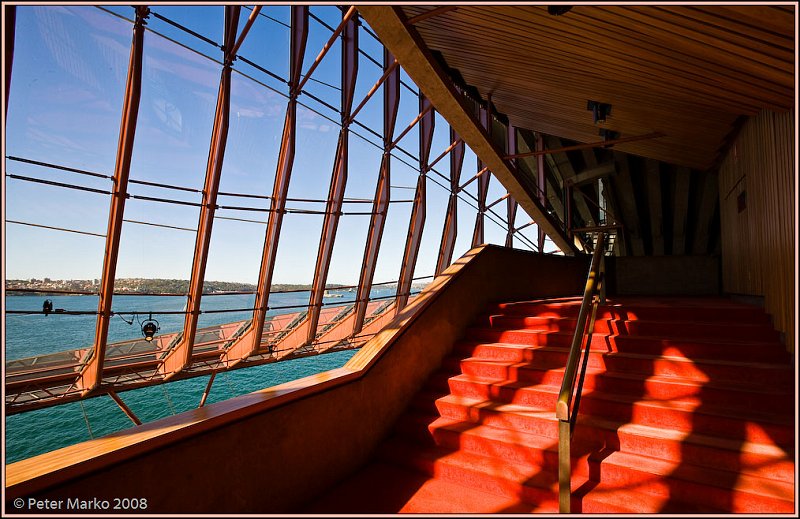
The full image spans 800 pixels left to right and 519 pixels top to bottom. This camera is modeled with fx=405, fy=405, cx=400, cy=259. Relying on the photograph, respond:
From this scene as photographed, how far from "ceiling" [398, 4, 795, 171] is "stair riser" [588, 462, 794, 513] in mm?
2644

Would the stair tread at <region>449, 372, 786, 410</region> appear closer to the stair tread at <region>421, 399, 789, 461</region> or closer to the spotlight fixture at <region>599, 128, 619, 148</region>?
the stair tread at <region>421, 399, 789, 461</region>

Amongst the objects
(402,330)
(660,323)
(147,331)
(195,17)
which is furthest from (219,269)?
(660,323)

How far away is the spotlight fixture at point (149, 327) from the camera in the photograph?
27.2 feet

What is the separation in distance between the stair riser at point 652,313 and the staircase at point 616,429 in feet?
0.05

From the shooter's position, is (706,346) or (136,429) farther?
(706,346)

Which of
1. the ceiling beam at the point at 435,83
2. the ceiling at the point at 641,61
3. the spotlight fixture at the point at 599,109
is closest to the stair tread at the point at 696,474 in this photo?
the ceiling at the point at 641,61

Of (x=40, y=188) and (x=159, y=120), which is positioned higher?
(x=159, y=120)

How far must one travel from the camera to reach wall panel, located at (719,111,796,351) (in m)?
3.41

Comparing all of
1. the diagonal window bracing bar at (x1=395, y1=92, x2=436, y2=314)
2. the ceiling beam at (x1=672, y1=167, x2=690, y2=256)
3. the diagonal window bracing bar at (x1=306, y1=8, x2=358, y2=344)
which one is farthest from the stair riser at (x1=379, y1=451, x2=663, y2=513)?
the ceiling beam at (x1=672, y1=167, x2=690, y2=256)

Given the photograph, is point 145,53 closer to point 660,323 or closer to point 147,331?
point 147,331

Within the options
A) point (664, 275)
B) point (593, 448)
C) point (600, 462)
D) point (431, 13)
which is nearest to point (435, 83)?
point (431, 13)

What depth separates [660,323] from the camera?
3.73 m

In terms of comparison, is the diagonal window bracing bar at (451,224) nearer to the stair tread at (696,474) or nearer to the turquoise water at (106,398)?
the turquoise water at (106,398)

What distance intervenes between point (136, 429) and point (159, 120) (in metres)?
8.11
